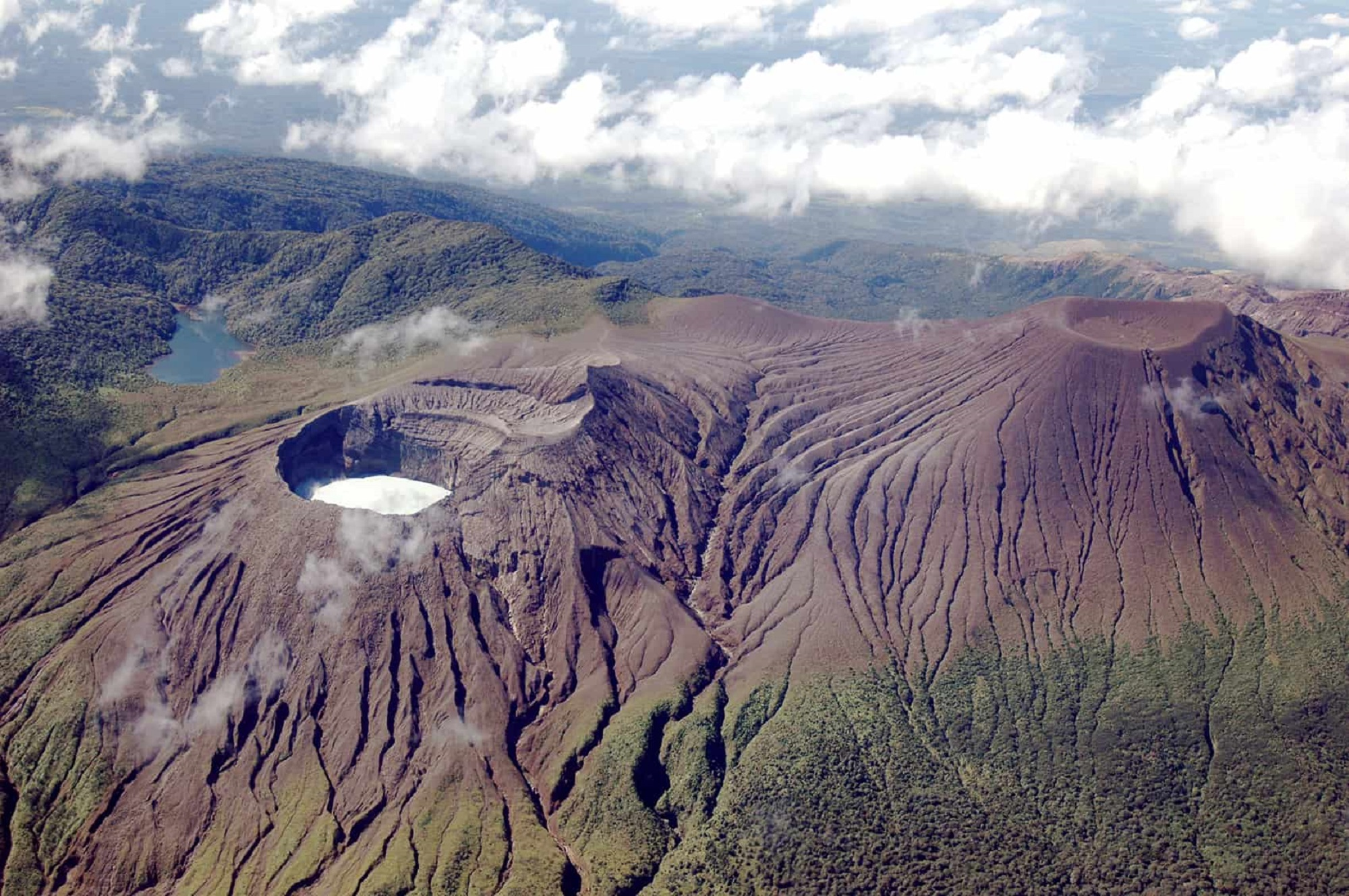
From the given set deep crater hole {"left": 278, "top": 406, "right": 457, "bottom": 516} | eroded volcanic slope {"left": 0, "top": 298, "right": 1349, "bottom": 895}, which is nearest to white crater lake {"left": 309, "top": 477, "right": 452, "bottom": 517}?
deep crater hole {"left": 278, "top": 406, "right": 457, "bottom": 516}

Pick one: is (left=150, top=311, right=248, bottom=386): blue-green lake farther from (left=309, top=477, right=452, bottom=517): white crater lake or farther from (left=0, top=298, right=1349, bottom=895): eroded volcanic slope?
(left=309, top=477, right=452, bottom=517): white crater lake

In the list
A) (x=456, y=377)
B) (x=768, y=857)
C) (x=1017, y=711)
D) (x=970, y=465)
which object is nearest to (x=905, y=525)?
(x=970, y=465)

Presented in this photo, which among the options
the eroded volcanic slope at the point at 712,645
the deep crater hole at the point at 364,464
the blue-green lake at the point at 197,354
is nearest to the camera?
the eroded volcanic slope at the point at 712,645

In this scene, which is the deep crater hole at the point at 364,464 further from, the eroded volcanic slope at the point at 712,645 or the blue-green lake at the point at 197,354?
the blue-green lake at the point at 197,354

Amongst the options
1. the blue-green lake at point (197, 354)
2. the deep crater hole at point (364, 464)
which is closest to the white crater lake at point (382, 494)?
the deep crater hole at point (364, 464)

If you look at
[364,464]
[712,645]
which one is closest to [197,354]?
[364,464]

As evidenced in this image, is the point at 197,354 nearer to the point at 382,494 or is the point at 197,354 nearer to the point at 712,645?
the point at 382,494

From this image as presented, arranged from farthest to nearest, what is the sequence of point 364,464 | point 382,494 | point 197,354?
1. point 197,354
2. point 364,464
3. point 382,494
